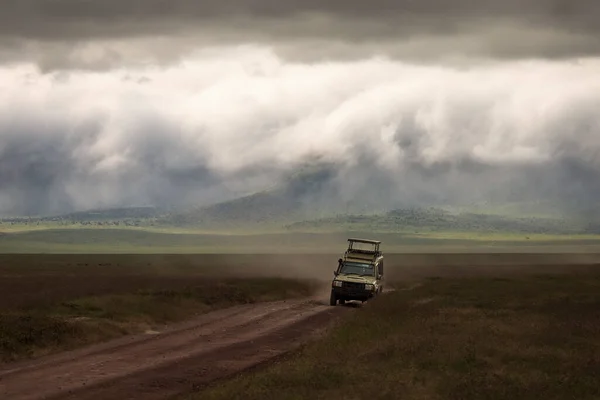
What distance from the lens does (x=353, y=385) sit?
27812 millimetres

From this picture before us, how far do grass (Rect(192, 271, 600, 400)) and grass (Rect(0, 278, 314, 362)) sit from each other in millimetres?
10302

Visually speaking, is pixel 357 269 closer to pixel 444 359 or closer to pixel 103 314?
pixel 103 314

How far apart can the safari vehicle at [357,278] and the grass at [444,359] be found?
785 cm

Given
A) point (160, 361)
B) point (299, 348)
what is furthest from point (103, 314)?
point (160, 361)

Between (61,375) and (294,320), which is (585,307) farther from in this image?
(61,375)

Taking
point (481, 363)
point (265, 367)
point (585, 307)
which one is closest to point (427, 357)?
point (481, 363)

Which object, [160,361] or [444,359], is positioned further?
[160,361]

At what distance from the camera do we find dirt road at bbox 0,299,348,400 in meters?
28.1

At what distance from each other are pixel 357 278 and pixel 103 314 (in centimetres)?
2071

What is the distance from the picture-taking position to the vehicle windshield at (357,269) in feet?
214

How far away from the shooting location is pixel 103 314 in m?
48.8

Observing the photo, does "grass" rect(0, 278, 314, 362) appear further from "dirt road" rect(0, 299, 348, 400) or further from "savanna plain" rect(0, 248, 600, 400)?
"dirt road" rect(0, 299, 348, 400)

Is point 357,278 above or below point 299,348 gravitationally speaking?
above

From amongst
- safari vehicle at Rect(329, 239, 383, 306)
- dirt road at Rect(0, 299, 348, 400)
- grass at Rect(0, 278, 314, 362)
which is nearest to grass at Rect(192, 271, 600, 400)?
dirt road at Rect(0, 299, 348, 400)
